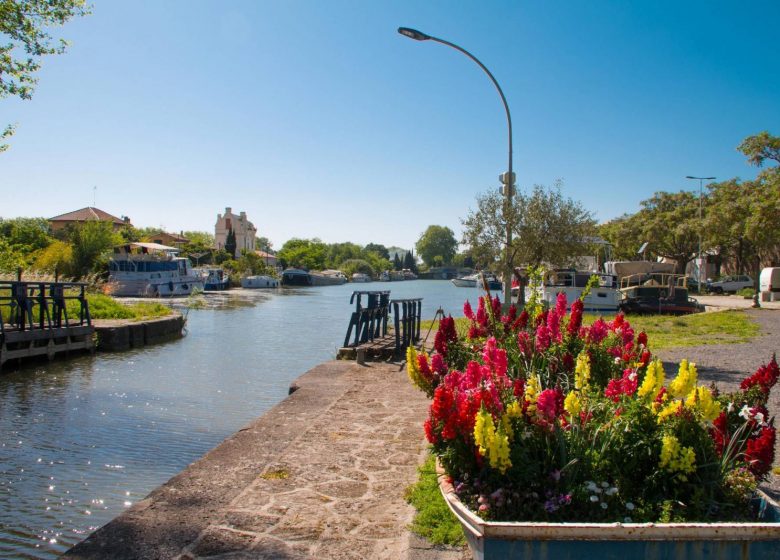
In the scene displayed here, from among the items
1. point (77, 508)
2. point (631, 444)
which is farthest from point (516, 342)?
point (77, 508)

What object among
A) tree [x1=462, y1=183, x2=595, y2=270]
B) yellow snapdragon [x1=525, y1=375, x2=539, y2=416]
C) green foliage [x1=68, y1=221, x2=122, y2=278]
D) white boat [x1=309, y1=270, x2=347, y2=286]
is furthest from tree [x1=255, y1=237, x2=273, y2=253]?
yellow snapdragon [x1=525, y1=375, x2=539, y2=416]

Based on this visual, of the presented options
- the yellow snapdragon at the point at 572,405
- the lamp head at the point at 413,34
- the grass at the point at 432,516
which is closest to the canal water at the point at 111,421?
the grass at the point at 432,516

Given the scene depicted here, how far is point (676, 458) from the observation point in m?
3.20

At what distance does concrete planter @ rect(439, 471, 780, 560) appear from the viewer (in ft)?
9.11

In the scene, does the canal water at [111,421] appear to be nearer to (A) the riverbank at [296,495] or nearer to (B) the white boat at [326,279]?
(A) the riverbank at [296,495]

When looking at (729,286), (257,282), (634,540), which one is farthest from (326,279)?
(634,540)

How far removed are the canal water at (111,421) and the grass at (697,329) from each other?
17.7 feet

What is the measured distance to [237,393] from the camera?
12641mm

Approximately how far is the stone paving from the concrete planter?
0.97m

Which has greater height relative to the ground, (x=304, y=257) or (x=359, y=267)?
(x=304, y=257)

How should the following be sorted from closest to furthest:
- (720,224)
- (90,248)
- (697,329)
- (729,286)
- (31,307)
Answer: (31,307), (697,329), (720,224), (729,286), (90,248)

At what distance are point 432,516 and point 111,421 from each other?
7.56 m

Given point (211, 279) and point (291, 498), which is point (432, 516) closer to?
point (291, 498)

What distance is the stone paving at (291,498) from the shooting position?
3.91 metres
